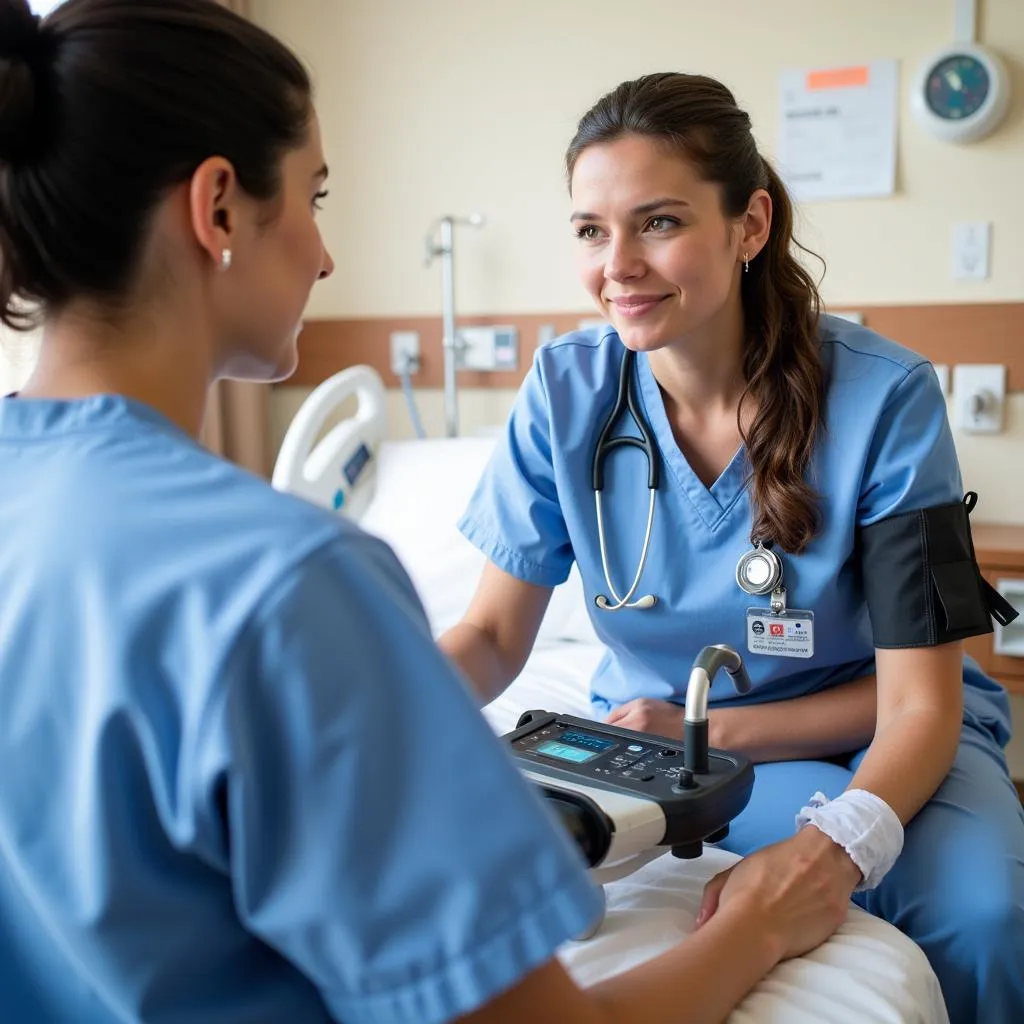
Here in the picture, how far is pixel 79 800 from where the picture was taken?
1.93 ft

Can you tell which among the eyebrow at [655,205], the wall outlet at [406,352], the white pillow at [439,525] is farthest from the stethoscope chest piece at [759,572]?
the wall outlet at [406,352]

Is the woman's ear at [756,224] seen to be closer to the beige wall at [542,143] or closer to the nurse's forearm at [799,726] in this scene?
the nurse's forearm at [799,726]

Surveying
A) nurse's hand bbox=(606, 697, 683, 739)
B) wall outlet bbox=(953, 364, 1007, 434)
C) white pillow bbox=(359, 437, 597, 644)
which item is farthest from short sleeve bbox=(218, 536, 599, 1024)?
wall outlet bbox=(953, 364, 1007, 434)

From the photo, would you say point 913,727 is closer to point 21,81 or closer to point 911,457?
point 911,457

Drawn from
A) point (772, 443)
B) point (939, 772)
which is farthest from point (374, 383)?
point (939, 772)

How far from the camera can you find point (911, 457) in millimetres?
1299

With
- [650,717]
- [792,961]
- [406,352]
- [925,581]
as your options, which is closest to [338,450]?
[406,352]

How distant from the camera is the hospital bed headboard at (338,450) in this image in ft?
8.11

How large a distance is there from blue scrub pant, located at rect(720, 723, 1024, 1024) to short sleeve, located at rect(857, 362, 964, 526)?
334 millimetres

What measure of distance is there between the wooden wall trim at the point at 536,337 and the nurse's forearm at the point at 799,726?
138 centimetres

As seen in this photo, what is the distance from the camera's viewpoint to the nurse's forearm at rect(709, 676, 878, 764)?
136 cm

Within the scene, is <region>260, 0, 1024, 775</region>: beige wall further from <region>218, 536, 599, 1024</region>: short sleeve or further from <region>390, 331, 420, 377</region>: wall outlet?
<region>218, 536, 599, 1024</region>: short sleeve

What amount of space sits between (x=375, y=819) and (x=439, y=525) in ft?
6.23

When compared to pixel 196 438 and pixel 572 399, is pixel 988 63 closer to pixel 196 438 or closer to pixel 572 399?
pixel 572 399
